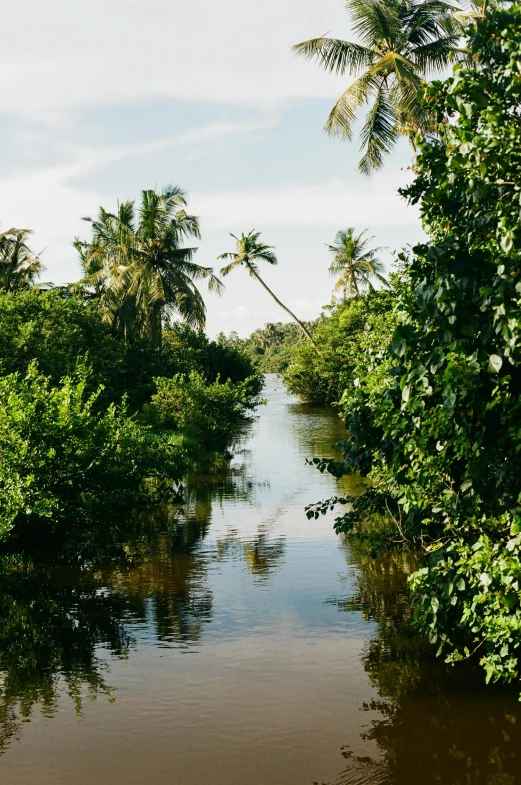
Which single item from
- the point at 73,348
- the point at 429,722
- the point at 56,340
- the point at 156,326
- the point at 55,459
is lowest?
the point at 429,722

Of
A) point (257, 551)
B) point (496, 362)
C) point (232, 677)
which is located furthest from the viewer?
Answer: point (257, 551)

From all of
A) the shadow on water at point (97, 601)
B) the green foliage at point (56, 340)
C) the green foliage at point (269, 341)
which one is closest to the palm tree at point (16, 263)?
the green foliage at point (56, 340)

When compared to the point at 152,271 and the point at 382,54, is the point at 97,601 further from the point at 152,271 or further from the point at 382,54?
the point at 152,271

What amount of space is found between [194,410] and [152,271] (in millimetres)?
10403

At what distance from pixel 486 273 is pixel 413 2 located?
17.2 m

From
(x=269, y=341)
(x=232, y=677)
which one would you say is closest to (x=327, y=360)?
(x=232, y=677)

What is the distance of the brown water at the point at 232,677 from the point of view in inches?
224

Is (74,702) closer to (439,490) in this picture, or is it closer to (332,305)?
(439,490)

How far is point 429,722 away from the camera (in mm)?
6199

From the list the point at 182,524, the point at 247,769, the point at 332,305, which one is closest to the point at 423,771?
the point at 247,769

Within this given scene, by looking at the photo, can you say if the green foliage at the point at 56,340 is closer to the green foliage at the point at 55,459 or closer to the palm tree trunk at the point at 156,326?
the palm tree trunk at the point at 156,326

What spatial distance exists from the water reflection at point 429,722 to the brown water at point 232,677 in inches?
0.6

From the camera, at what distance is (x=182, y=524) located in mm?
13625

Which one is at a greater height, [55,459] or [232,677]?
[55,459]
